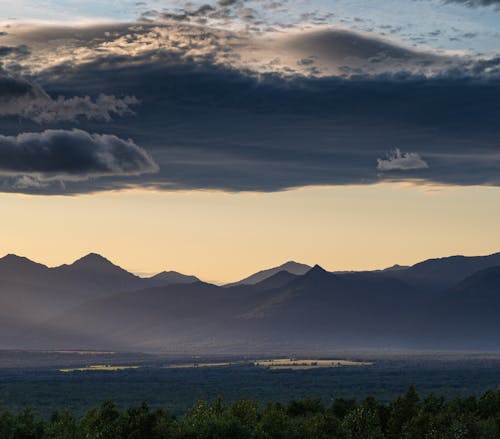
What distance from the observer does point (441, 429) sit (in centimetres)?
12100

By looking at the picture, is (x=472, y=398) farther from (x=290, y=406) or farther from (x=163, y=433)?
(x=163, y=433)

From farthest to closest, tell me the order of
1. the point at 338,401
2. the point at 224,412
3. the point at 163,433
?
1. the point at 338,401
2. the point at 224,412
3. the point at 163,433

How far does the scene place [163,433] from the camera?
4301 inches

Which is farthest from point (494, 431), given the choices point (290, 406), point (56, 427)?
point (56, 427)

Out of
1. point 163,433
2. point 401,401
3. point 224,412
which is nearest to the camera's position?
point 163,433

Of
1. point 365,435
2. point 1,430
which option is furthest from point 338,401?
point 1,430

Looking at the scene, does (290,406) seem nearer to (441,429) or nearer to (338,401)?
(338,401)

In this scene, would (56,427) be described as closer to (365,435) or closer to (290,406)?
(365,435)

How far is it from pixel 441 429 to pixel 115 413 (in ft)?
128

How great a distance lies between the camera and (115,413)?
4569 inches

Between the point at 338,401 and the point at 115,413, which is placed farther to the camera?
the point at 338,401

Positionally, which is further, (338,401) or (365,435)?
(338,401)

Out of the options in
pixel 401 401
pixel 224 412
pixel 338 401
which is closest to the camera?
pixel 224 412

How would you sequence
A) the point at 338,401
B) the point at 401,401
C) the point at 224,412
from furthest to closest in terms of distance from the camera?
1. the point at 338,401
2. the point at 401,401
3. the point at 224,412
